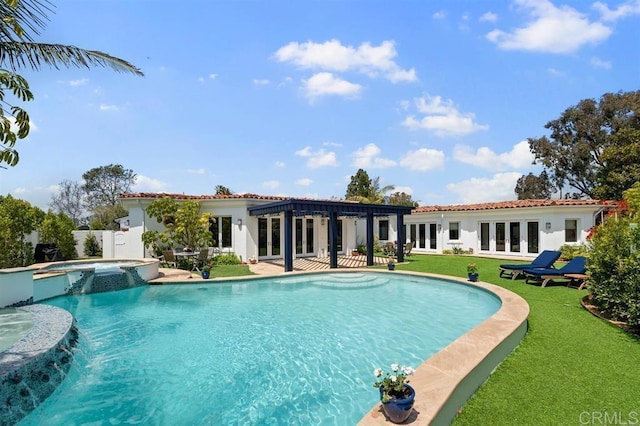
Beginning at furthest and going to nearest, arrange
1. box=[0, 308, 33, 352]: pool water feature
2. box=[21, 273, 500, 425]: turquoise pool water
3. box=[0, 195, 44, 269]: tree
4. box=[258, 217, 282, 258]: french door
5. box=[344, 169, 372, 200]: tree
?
box=[344, 169, 372, 200]: tree < box=[258, 217, 282, 258]: french door < box=[0, 195, 44, 269]: tree < box=[0, 308, 33, 352]: pool water feature < box=[21, 273, 500, 425]: turquoise pool water

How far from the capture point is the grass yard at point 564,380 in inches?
162

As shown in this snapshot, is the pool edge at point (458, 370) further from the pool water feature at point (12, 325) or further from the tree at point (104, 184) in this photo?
the tree at point (104, 184)

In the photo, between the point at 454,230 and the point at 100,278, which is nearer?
the point at 100,278

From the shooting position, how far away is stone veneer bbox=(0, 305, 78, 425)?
4730 mm

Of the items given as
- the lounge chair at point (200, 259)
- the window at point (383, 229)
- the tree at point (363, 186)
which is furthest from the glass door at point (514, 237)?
the lounge chair at point (200, 259)

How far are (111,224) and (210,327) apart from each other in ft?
138

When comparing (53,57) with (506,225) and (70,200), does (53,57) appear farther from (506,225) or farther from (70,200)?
(70,200)

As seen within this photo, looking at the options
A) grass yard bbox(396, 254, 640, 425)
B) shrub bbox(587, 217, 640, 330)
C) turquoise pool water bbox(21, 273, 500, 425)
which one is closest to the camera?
grass yard bbox(396, 254, 640, 425)

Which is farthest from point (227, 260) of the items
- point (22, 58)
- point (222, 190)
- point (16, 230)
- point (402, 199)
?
point (402, 199)

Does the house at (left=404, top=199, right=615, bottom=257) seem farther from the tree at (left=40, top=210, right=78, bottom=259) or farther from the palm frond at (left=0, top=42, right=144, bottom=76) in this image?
the tree at (left=40, top=210, right=78, bottom=259)

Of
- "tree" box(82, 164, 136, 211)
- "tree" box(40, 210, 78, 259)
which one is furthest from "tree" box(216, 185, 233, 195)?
"tree" box(40, 210, 78, 259)

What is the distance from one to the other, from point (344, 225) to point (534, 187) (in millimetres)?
38694

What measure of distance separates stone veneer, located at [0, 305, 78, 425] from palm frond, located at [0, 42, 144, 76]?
4343mm

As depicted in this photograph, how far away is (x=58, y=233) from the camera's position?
21.4 metres
